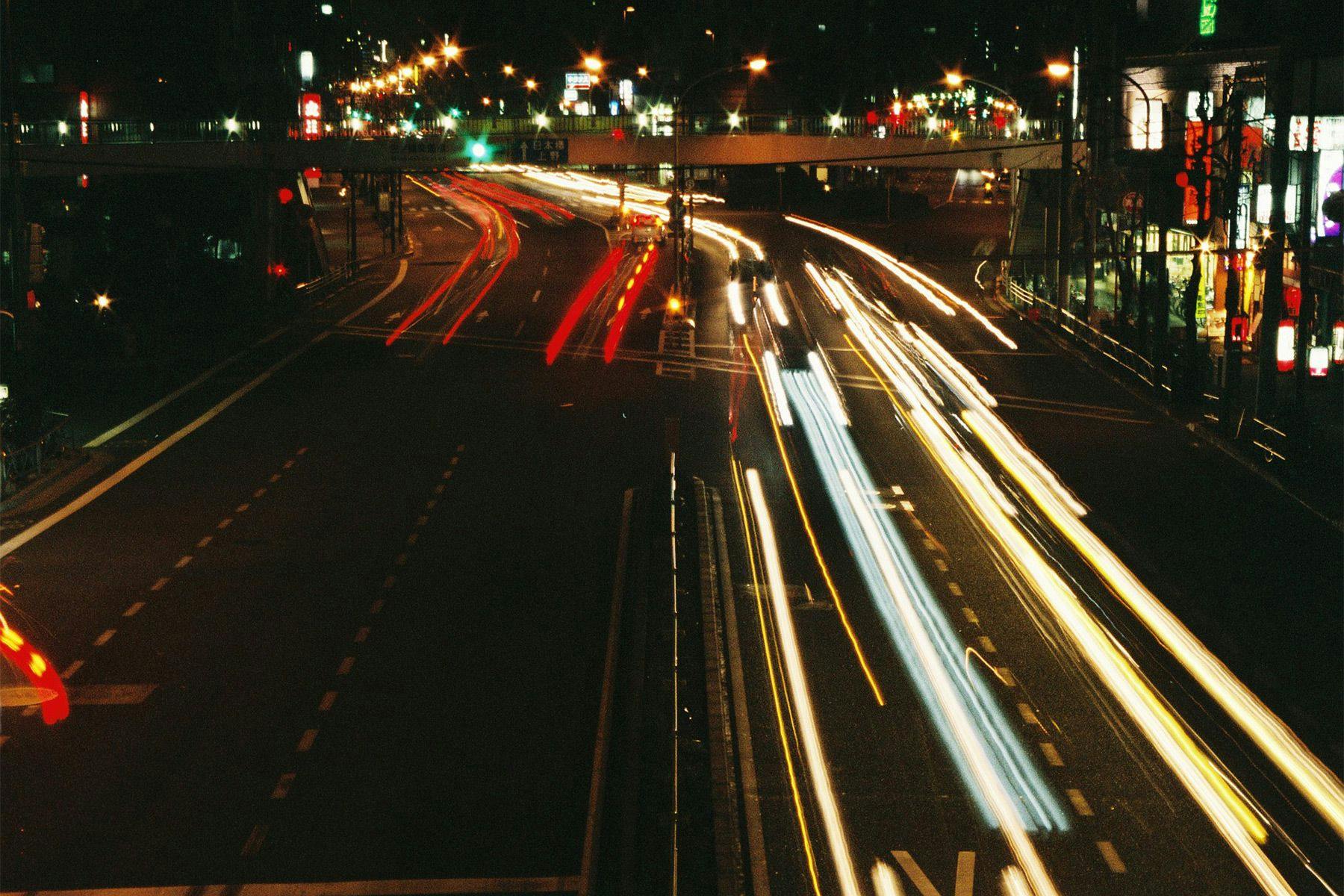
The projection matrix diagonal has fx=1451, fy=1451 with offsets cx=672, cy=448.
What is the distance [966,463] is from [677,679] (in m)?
14.2

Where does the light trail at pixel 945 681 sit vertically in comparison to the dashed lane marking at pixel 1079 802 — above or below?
above

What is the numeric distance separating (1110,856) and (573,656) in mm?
8295

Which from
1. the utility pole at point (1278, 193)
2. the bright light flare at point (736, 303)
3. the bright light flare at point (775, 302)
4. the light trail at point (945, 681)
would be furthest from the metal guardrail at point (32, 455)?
the bright light flare at point (775, 302)

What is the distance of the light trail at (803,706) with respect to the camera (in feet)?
44.3

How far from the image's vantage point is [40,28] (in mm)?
68000

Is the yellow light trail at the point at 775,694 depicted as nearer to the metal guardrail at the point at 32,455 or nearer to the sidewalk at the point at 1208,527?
the sidewalk at the point at 1208,527

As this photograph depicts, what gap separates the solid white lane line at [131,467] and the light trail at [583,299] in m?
8.04

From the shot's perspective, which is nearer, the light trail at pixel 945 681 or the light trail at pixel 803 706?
the light trail at pixel 803 706

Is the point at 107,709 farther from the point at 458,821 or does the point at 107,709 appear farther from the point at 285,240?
the point at 285,240

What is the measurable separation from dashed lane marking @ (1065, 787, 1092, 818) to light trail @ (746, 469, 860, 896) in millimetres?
2364

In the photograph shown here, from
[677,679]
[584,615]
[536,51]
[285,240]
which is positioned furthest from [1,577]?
[536,51]

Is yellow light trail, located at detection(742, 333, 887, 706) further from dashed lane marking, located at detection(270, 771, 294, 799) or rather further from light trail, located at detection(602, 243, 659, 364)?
light trail, located at detection(602, 243, 659, 364)

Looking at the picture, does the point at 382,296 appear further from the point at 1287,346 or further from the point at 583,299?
the point at 1287,346

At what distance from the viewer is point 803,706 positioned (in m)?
17.5
